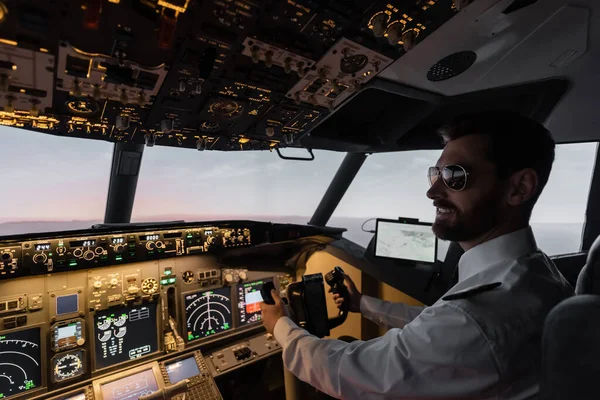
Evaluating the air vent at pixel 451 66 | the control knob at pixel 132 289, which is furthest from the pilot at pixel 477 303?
the control knob at pixel 132 289

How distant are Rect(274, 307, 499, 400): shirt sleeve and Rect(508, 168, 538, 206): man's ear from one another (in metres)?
0.44

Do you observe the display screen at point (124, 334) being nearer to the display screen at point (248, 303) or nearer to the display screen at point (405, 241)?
the display screen at point (248, 303)

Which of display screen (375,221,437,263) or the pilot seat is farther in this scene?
display screen (375,221,437,263)

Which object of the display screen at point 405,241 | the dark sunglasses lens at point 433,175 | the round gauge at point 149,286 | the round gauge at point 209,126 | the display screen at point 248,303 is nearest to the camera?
the dark sunglasses lens at point 433,175

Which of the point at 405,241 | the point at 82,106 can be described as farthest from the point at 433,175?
the point at 405,241

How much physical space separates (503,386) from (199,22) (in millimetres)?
1433

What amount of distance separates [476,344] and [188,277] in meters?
2.04

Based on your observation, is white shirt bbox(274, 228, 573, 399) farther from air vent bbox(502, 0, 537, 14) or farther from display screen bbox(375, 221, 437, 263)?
display screen bbox(375, 221, 437, 263)

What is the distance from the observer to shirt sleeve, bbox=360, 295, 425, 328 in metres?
1.66

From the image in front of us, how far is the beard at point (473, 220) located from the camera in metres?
0.98

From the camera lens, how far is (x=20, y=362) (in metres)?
1.69

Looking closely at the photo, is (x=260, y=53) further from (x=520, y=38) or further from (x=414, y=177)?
(x=414, y=177)

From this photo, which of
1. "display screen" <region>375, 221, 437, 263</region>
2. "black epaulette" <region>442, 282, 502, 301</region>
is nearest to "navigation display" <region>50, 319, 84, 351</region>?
"black epaulette" <region>442, 282, 502, 301</region>

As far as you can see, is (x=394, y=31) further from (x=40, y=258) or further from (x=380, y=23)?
(x=40, y=258)
